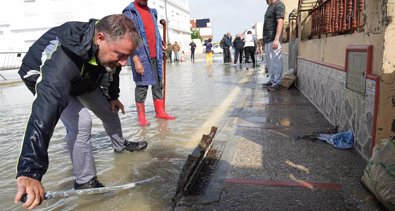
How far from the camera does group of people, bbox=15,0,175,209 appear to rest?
197cm

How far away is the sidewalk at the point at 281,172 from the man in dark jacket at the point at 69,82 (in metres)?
1.00

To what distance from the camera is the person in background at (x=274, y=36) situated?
7664 mm

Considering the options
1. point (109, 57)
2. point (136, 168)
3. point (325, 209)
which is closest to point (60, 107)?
point (109, 57)

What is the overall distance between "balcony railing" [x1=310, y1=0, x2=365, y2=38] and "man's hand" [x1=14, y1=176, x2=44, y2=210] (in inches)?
123

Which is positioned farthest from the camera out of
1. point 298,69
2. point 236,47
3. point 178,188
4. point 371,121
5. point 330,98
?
point 236,47

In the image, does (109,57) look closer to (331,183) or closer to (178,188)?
(178,188)

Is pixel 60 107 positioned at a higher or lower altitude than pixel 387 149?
higher

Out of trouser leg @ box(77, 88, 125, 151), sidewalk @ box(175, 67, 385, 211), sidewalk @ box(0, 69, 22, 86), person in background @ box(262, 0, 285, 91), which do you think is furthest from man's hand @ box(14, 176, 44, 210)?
sidewalk @ box(0, 69, 22, 86)

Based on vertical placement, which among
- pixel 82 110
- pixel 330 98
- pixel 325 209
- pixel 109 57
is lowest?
pixel 325 209

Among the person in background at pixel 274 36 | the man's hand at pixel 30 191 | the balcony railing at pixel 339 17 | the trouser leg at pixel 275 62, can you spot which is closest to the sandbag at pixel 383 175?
the balcony railing at pixel 339 17

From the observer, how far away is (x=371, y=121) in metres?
3.20

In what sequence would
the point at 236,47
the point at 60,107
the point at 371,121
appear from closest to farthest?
the point at 60,107, the point at 371,121, the point at 236,47

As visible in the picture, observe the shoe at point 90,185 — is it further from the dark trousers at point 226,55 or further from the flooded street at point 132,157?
the dark trousers at point 226,55

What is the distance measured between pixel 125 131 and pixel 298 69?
472cm
